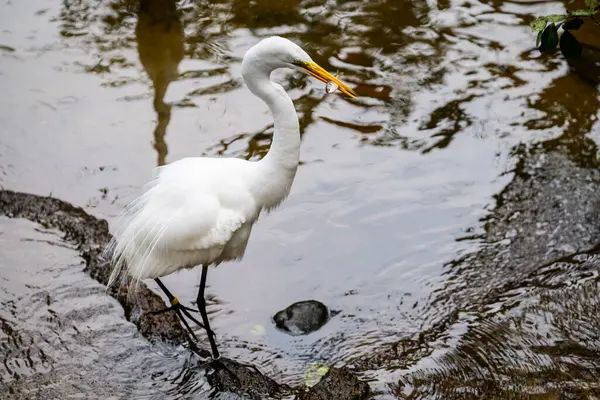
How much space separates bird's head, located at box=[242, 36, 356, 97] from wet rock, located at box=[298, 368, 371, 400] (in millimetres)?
1423

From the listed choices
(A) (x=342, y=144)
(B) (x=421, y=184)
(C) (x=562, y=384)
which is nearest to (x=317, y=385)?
(C) (x=562, y=384)

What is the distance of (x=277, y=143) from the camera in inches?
151

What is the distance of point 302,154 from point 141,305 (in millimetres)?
2132

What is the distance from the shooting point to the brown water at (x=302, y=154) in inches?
166

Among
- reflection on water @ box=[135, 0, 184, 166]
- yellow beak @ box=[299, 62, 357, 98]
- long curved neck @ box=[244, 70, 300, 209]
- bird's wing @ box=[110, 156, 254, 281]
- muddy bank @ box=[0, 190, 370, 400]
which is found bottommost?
muddy bank @ box=[0, 190, 370, 400]

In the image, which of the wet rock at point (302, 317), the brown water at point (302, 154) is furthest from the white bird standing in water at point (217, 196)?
the wet rock at point (302, 317)

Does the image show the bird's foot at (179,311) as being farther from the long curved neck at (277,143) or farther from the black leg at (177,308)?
the long curved neck at (277,143)

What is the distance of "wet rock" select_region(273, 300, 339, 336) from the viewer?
451 centimetres

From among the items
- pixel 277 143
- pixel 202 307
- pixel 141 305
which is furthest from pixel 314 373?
pixel 277 143

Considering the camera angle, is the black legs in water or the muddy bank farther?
the black legs in water

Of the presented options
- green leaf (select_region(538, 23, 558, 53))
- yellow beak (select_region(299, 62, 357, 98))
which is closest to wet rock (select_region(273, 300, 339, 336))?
yellow beak (select_region(299, 62, 357, 98))

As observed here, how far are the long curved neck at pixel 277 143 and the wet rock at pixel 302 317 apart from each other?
87 centimetres

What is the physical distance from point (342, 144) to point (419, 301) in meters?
1.82

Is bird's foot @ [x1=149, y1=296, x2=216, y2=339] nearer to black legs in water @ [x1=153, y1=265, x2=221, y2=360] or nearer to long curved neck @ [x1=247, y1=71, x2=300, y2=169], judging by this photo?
black legs in water @ [x1=153, y1=265, x2=221, y2=360]
